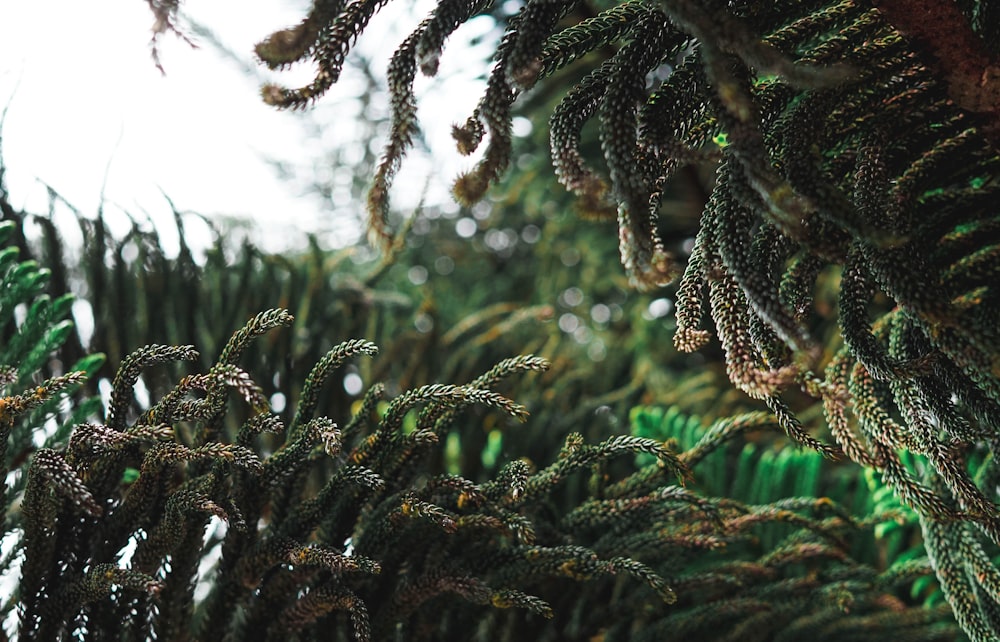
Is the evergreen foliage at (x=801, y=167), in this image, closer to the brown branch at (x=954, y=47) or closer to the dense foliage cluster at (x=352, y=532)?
the brown branch at (x=954, y=47)

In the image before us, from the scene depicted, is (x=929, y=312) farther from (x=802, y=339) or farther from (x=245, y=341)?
(x=245, y=341)

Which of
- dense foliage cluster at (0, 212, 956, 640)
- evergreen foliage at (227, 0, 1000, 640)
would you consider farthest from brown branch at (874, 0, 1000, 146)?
dense foliage cluster at (0, 212, 956, 640)

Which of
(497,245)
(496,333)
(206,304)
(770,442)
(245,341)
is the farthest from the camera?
(497,245)

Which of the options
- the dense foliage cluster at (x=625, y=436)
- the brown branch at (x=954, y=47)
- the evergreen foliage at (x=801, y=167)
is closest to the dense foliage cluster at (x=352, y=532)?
the dense foliage cluster at (x=625, y=436)

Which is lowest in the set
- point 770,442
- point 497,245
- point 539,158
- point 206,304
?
point 770,442

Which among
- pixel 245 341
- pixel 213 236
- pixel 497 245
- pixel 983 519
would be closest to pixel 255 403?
pixel 245 341

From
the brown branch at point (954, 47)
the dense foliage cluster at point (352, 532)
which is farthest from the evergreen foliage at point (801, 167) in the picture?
the dense foliage cluster at point (352, 532)

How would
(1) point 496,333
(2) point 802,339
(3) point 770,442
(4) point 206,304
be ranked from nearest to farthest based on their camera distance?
(2) point 802,339 → (4) point 206,304 → (1) point 496,333 → (3) point 770,442

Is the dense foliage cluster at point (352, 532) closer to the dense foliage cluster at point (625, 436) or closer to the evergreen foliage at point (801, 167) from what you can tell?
the dense foliage cluster at point (625, 436)

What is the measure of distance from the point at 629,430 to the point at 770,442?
318mm

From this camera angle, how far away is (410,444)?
476mm

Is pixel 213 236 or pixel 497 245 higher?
pixel 213 236

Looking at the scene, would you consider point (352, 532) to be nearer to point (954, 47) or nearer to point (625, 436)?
point (625, 436)

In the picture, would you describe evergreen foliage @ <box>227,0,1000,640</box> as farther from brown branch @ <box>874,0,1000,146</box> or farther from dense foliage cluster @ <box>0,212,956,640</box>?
dense foliage cluster @ <box>0,212,956,640</box>
